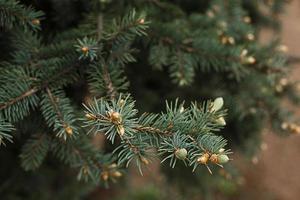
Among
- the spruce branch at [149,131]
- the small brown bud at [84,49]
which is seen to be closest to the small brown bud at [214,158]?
the spruce branch at [149,131]

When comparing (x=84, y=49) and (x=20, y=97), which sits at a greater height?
(x=84, y=49)

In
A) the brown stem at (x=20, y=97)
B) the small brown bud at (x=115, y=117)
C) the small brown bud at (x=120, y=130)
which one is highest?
the small brown bud at (x=115, y=117)

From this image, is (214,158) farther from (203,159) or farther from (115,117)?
(115,117)

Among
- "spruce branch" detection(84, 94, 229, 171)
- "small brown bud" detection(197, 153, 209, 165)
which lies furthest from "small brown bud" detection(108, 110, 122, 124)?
"small brown bud" detection(197, 153, 209, 165)

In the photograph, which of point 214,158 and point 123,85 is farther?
point 123,85

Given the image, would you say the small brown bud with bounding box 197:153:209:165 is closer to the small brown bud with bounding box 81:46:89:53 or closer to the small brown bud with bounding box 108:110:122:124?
the small brown bud with bounding box 108:110:122:124

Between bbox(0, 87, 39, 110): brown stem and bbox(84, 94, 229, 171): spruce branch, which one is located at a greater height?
bbox(84, 94, 229, 171): spruce branch

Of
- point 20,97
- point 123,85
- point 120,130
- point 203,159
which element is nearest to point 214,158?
point 203,159

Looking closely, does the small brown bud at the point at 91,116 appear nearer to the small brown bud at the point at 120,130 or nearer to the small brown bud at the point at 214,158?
the small brown bud at the point at 120,130

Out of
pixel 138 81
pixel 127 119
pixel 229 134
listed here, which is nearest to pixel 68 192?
pixel 138 81
